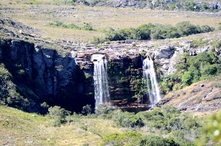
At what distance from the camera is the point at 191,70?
149 ft

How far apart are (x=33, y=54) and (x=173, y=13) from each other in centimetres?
5230

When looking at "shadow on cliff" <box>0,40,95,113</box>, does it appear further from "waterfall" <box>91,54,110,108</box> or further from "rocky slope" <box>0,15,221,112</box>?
"waterfall" <box>91,54,110,108</box>

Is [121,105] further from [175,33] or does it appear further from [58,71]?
[175,33]

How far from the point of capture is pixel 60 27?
6738cm

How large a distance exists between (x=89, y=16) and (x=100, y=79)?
118ft

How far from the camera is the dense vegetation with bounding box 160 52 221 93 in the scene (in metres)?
43.8

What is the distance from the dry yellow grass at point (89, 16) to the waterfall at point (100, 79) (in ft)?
59.8

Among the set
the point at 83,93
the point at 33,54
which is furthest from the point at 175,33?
the point at 33,54

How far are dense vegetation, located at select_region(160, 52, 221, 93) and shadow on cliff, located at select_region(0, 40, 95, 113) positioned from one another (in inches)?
365

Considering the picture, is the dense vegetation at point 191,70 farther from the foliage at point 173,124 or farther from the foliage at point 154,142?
the foliage at point 154,142

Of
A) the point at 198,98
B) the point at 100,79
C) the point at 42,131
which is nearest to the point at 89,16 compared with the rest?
the point at 100,79

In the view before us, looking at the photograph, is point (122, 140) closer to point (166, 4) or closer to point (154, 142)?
point (154, 142)

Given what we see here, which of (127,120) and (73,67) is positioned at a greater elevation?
(73,67)

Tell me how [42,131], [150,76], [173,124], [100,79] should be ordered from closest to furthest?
[42,131], [173,124], [100,79], [150,76]
